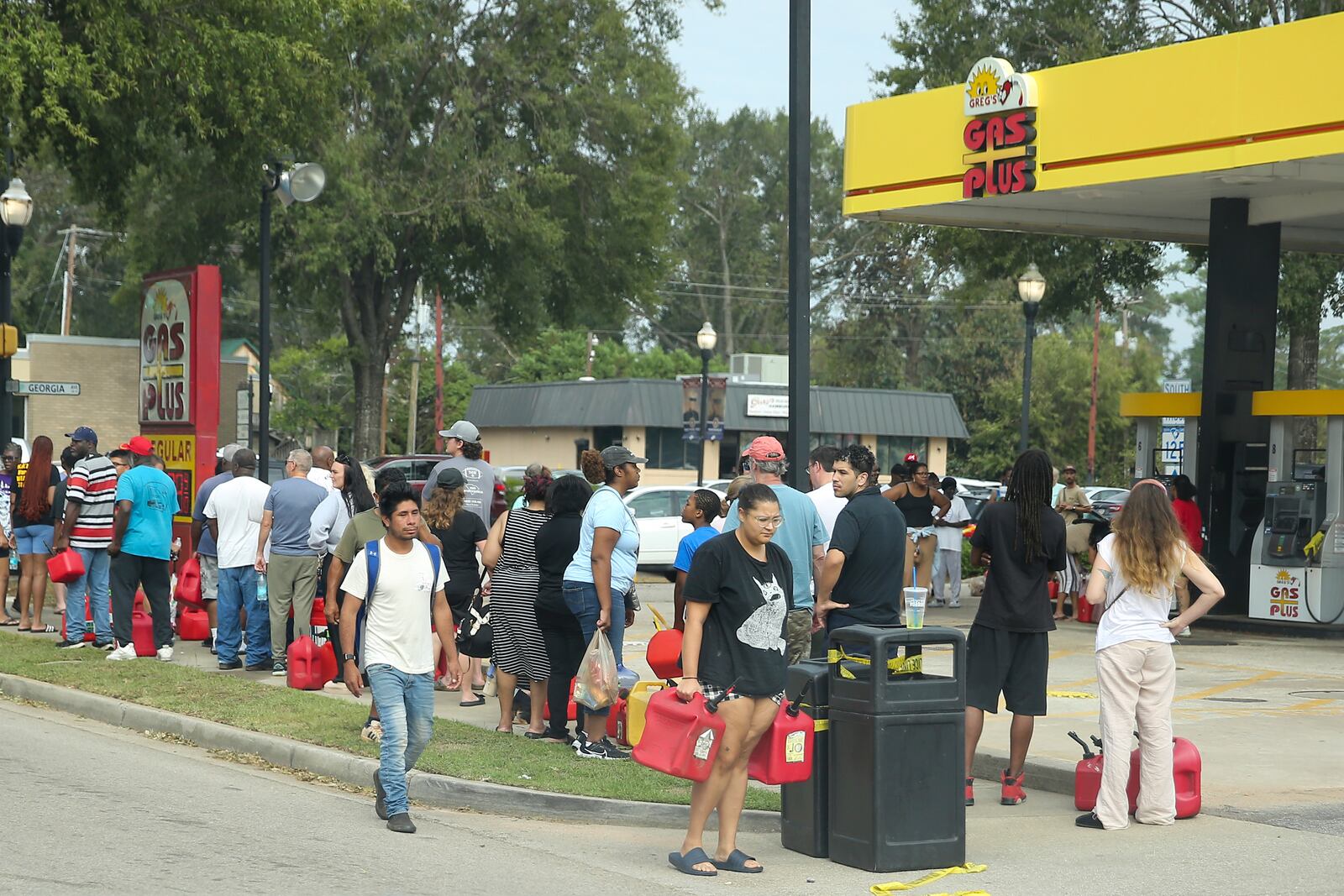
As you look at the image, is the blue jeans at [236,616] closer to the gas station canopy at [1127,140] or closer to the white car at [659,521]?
the gas station canopy at [1127,140]

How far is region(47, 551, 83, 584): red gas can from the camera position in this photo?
14.3 m

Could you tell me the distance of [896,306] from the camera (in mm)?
73375

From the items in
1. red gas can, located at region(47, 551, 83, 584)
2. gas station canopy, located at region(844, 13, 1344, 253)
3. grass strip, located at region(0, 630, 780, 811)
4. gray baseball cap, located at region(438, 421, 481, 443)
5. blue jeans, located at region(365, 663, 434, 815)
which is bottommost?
grass strip, located at region(0, 630, 780, 811)

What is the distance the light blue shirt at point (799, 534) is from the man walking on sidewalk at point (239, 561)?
595 cm

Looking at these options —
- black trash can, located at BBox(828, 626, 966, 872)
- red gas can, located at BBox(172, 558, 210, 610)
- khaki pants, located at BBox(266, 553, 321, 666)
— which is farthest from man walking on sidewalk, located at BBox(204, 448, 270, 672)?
black trash can, located at BBox(828, 626, 966, 872)

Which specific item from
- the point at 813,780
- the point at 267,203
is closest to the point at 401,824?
the point at 813,780

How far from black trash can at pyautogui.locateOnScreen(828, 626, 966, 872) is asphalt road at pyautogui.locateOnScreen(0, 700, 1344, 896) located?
0.50ft

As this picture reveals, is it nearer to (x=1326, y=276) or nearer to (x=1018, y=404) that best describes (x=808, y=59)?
(x=1326, y=276)

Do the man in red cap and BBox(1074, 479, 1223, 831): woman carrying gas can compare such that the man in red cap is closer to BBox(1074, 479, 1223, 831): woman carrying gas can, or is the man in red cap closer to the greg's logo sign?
BBox(1074, 479, 1223, 831): woman carrying gas can

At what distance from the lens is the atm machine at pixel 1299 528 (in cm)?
1745

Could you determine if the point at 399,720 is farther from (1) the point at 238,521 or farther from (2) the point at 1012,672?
(1) the point at 238,521

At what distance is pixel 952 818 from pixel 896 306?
67.1 metres

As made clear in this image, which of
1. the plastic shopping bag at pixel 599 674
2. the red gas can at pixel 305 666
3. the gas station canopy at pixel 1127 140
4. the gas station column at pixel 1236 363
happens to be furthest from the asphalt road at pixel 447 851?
the gas station column at pixel 1236 363

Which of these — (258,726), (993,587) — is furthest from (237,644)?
(993,587)
